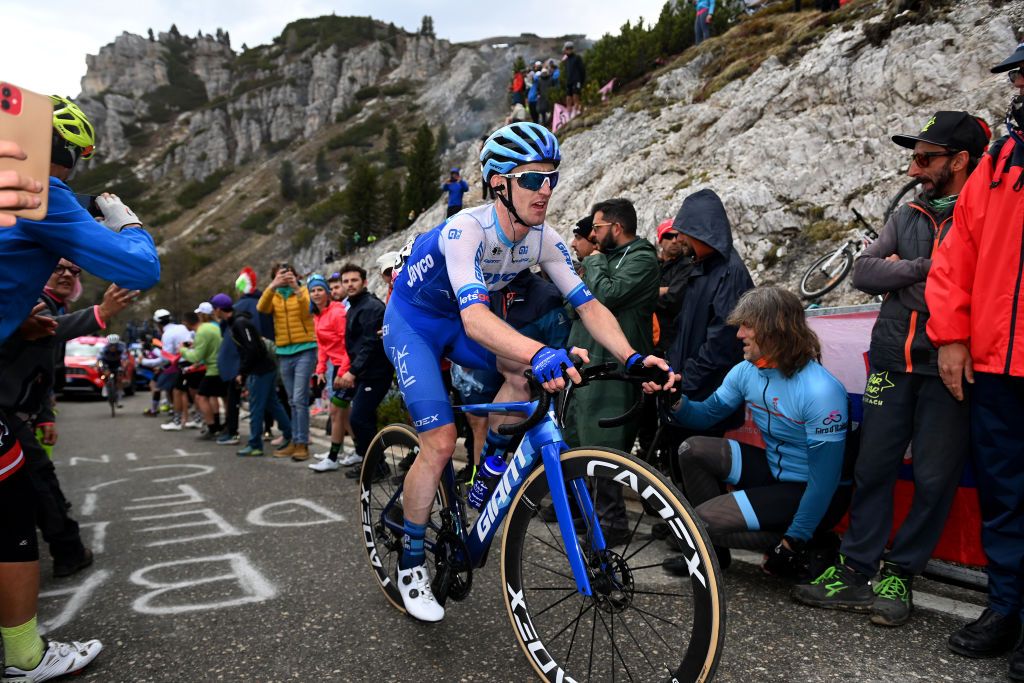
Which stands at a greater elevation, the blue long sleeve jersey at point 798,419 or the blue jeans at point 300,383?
the blue long sleeve jersey at point 798,419

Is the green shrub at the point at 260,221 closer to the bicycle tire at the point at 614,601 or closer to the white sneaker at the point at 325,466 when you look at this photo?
the white sneaker at the point at 325,466

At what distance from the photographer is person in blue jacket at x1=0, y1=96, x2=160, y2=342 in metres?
2.15

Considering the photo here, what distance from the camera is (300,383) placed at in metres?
7.86

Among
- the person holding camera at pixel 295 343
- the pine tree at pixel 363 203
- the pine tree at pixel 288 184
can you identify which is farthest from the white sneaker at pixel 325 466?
the pine tree at pixel 288 184

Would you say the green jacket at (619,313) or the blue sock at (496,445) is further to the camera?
the green jacket at (619,313)

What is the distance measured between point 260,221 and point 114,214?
3989 inches

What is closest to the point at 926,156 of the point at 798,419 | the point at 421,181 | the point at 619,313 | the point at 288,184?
the point at 798,419

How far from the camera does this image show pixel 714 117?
18.3 m

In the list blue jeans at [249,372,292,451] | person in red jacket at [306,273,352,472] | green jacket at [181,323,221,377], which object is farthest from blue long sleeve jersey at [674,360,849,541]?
green jacket at [181,323,221,377]

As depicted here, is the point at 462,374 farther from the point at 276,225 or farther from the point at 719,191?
the point at 276,225

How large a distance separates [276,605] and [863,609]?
293 centimetres

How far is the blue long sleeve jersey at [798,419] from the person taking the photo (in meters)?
3.22

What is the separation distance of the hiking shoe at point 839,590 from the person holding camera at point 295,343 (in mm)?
6071

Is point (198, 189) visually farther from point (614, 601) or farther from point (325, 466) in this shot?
point (614, 601)
